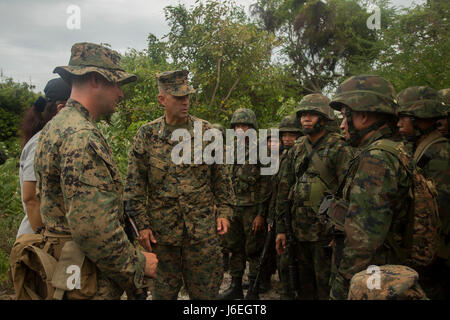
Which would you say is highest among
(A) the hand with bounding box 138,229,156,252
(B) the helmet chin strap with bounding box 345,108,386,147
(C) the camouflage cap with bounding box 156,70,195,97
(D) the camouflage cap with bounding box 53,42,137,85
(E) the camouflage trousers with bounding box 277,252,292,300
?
(C) the camouflage cap with bounding box 156,70,195,97

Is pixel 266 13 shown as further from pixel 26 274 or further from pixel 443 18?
Answer: pixel 26 274

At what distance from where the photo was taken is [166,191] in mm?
3326

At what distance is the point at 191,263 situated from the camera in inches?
131

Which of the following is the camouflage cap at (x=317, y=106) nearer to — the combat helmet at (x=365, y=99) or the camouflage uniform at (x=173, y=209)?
the combat helmet at (x=365, y=99)

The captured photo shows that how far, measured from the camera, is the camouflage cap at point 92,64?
2.15m

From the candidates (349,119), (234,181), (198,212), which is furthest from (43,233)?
(234,181)

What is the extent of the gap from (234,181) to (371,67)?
222 inches

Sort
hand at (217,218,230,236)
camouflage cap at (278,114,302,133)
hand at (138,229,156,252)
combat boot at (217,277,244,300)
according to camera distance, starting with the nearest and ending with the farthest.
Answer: hand at (138,229,156,252) < hand at (217,218,230,236) < combat boot at (217,277,244,300) < camouflage cap at (278,114,302,133)

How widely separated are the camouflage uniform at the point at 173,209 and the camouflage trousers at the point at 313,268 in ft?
3.10

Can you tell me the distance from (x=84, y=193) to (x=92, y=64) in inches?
32.8

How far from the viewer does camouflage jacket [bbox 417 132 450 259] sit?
3.34 metres

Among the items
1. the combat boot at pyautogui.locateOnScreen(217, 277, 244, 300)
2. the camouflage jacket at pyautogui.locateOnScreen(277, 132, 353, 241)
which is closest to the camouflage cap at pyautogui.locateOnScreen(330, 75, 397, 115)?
the camouflage jacket at pyautogui.locateOnScreen(277, 132, 353, 241)

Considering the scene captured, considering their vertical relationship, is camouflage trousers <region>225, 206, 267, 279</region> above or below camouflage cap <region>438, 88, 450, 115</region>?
below

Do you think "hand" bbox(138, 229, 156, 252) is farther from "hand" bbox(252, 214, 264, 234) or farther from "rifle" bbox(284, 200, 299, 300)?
"hand" bbox(252, 214, 264, 234)
